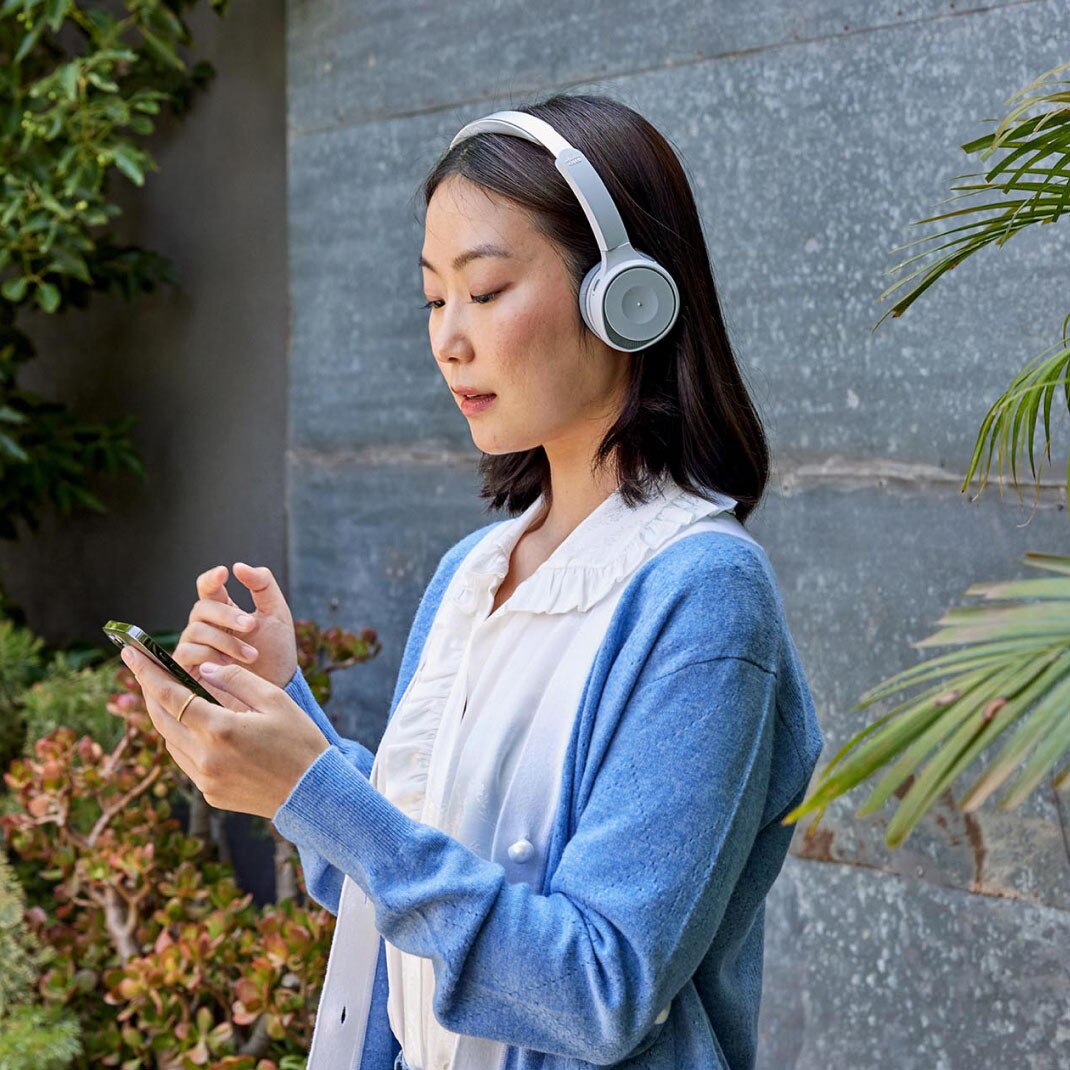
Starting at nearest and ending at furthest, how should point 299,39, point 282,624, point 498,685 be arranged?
point 498,685 → point 282,624 → point 299,39

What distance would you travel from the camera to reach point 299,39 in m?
3.07

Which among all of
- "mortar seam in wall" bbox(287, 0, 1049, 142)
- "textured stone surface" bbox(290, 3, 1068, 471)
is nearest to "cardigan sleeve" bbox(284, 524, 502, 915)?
"textured stone surface" bbox(290, 3, 1068, 471)

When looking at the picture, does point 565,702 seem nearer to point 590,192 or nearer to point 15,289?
point 590,192

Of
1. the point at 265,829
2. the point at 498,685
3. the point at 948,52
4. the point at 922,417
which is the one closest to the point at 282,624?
the point at 498,685

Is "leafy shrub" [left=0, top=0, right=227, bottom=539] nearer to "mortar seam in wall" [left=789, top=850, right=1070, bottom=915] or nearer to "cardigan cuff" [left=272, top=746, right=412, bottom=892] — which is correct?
"mortar seam in wall" [left=789, top=850, right=1070, bottom=915]

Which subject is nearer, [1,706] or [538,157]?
[538,157]

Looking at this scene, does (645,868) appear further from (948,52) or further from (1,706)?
(1,706)

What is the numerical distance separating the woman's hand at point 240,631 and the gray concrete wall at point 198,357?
7.35ft

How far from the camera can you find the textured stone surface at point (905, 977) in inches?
79.4

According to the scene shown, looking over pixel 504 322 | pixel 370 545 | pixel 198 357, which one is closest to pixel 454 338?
pixel 504 322

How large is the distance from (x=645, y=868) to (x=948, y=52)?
151cm

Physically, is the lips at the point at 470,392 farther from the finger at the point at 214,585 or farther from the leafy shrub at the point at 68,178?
the leafy shrub at the point at 68,178

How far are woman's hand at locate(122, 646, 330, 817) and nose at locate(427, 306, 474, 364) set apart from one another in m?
0.34

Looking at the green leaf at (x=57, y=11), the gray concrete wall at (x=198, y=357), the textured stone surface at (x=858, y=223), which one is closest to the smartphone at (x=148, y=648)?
the textured stone surface at (x=858, y=223)
